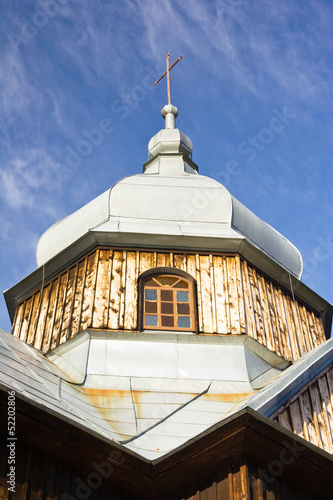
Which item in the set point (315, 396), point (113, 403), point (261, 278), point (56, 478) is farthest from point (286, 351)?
point (56, 478)

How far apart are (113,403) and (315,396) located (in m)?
2.56

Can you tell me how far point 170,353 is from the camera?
37.5 ft

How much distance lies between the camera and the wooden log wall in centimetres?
1194

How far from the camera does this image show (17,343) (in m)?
10.7

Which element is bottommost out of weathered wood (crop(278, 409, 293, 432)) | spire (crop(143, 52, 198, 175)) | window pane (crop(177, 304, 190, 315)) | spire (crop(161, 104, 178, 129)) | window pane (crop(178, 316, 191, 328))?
weathered wood (crop(278, 409, 293, 432))

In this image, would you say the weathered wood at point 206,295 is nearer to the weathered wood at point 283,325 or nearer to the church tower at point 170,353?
the church tower at point 170,353

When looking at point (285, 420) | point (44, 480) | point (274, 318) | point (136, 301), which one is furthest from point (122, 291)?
point (44, 480)

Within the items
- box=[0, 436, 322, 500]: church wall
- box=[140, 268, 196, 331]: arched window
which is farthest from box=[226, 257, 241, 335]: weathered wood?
box=[0, 436, 322, 500]: church wall

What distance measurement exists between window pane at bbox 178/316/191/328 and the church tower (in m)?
0.02

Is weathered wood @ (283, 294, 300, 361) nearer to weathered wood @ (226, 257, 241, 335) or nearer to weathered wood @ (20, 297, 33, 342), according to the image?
weathered wood @ (226, 257, 241, 335)

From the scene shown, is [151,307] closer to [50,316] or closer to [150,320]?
[150,320]

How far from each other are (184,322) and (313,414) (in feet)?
9.16

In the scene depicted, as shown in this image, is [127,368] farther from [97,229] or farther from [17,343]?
[97,229]

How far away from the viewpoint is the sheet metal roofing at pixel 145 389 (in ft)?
29.3
